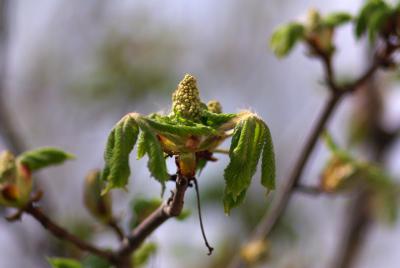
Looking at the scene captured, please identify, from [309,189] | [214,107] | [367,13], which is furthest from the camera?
[309,189]

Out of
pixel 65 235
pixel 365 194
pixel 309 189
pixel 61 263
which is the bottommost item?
pixel 365 194

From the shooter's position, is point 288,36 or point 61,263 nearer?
point 61,263

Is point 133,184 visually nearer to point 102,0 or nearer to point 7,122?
point 7,122

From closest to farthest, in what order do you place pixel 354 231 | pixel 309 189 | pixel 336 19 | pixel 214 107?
pixel 214 107 < pixel 336 19 < pixel 309 189 < pixel 354 231

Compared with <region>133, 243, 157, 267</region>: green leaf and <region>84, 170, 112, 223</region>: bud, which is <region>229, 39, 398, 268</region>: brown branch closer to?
<region>133, 243, 157, 267</region>: green leaf

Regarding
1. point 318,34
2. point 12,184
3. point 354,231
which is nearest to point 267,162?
point 12,184

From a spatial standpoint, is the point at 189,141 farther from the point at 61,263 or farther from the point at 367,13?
the point at 367,13

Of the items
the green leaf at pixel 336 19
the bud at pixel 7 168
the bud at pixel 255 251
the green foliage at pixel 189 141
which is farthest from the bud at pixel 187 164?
the bud at pixel 255 251

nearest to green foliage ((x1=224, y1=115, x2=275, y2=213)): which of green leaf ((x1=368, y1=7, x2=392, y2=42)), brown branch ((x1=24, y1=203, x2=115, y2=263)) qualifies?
brown branch ((x1=24, y1=203, x2=115, y2=263))
